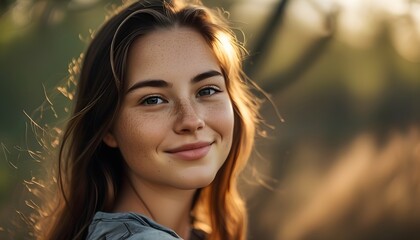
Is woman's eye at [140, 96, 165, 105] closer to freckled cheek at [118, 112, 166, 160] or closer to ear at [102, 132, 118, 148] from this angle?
freckled cheek at [118, 112, 166, 160]

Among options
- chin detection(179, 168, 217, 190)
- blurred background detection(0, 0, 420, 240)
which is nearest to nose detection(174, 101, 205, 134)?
chin detection(179, 168, 217, 190)

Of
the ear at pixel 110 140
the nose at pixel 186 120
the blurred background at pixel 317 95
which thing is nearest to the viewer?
the nose at pixel 186 120

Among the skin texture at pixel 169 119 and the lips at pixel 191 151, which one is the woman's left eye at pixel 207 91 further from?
the lips at pixel 191 151

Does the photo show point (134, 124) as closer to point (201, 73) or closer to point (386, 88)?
point (201, 73)

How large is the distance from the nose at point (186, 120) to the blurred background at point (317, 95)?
1.49 metres

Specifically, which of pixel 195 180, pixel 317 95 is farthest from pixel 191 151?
pixel 317 95

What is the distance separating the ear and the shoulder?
0.73 feet

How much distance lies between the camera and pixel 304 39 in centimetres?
349

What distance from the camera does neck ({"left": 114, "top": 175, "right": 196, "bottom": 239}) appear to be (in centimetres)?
198

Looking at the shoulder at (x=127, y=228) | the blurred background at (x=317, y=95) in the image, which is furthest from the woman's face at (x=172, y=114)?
the blurred background at (x=317, y=95)

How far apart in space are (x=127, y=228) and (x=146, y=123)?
0.91 ft

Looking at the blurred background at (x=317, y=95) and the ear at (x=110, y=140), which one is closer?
the ear at (x=110, y=140)

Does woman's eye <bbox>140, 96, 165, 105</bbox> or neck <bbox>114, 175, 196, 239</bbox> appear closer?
woman's eye <bbox>140, 96, 165, 105</bbox>

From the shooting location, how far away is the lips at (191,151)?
186cm
